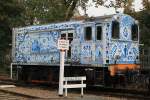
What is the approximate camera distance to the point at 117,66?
71.4 ft

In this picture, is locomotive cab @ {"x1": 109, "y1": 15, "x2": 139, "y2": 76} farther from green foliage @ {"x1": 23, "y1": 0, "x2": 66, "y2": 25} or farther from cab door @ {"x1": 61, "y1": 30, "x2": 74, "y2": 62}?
green foliage @ {"x1": 23, "y1": 0, "x2": 66, "y2": 25}

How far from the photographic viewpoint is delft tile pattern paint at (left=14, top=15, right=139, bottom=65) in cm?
2189

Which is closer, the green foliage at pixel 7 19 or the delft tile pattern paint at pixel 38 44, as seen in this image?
the delft tile pattern paint at pixel 38 44

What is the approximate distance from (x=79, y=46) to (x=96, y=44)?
4.22 feet

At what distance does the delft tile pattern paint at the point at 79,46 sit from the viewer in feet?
71.8

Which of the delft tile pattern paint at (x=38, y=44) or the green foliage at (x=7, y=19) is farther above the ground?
the green foliage at (x=7, y=19)

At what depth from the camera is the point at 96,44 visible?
2208 centimetres

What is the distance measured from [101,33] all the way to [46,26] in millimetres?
4902

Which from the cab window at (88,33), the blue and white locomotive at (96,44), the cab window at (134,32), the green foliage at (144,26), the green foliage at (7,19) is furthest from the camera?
the green foliage at (7,19)

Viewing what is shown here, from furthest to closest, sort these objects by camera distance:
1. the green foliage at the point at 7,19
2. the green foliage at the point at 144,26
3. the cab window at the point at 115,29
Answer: the green foliage at the point at 7,19, the green foliage at the point at 144,26, the cab window at the point at 115,29

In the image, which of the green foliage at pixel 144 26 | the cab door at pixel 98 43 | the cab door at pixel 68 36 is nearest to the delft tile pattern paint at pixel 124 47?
the cab door at pixel 98 43

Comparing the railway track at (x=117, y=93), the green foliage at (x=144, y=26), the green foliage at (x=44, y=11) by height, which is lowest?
the railway track at (x=117, y=93)

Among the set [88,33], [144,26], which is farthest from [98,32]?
[144,26]

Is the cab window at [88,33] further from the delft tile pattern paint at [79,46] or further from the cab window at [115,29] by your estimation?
the cab window at [115,29]
